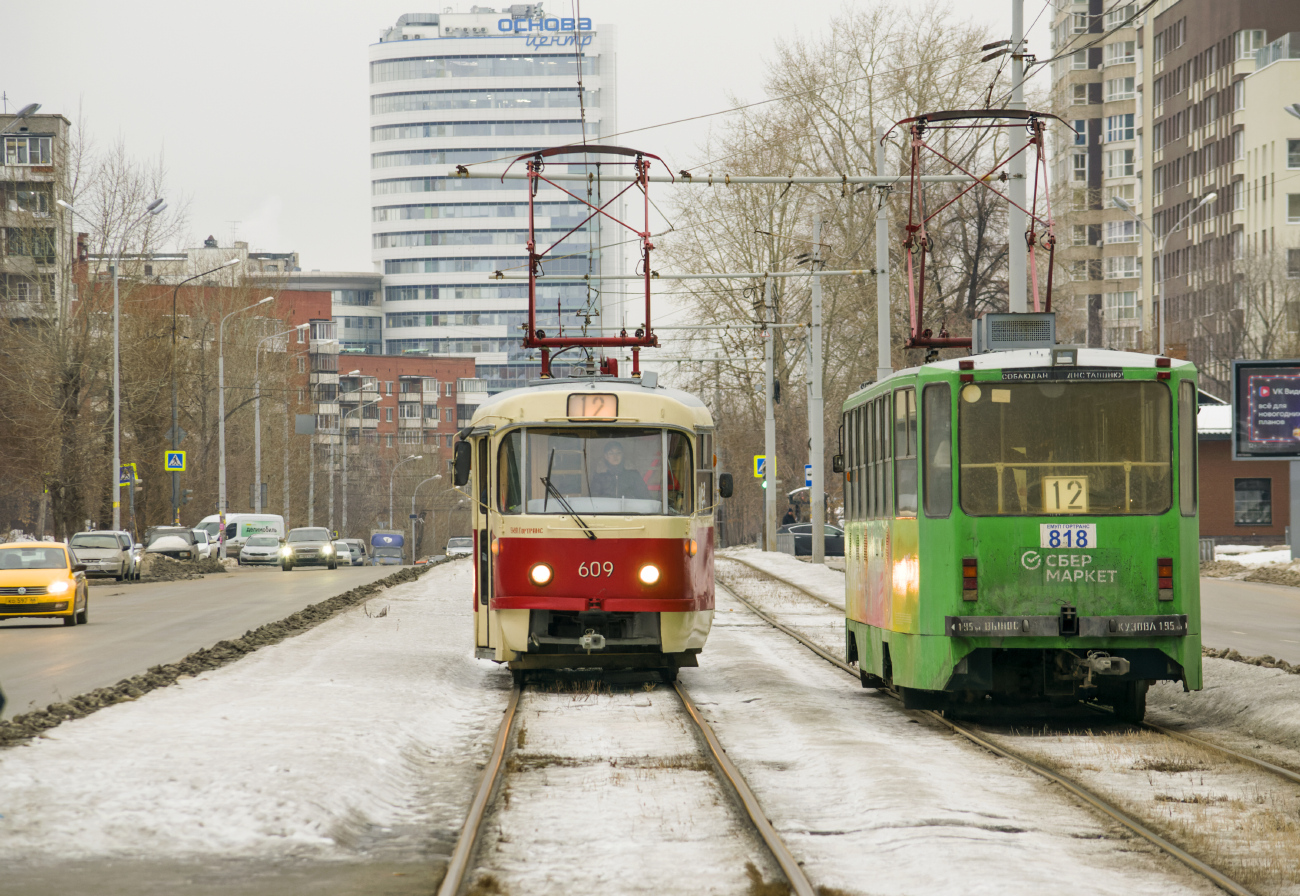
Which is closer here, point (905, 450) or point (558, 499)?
point (905, 450)

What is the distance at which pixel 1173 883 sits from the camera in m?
7.71

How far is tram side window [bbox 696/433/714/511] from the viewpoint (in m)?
16.6

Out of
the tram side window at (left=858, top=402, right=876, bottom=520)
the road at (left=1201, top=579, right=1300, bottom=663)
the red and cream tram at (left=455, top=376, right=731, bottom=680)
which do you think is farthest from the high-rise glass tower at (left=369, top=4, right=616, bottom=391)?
the tram side window at (left=858, top=402, right=876, bottom=520)

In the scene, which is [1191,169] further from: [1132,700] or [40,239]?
[1132,700]

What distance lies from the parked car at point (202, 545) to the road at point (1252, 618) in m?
35.4

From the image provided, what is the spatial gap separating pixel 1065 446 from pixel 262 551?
5155 centimetres

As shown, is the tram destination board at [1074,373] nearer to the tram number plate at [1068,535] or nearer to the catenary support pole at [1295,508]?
the tram number plate at [1068,535]

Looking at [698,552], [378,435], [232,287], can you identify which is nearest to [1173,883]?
[698,552]

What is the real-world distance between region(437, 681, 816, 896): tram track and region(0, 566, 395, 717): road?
18.8ft

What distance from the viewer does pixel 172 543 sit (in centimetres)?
5816

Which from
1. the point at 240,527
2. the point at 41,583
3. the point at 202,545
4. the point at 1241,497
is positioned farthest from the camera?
the point at 240,527

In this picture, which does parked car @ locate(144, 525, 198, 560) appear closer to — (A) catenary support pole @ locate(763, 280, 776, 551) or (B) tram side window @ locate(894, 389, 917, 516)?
(A) catenary support pole @ locate(763, 280, 776, 551)

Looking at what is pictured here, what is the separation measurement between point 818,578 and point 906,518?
2645 cm

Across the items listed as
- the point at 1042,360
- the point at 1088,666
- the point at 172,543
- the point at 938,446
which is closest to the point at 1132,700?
the point at 1088,666
